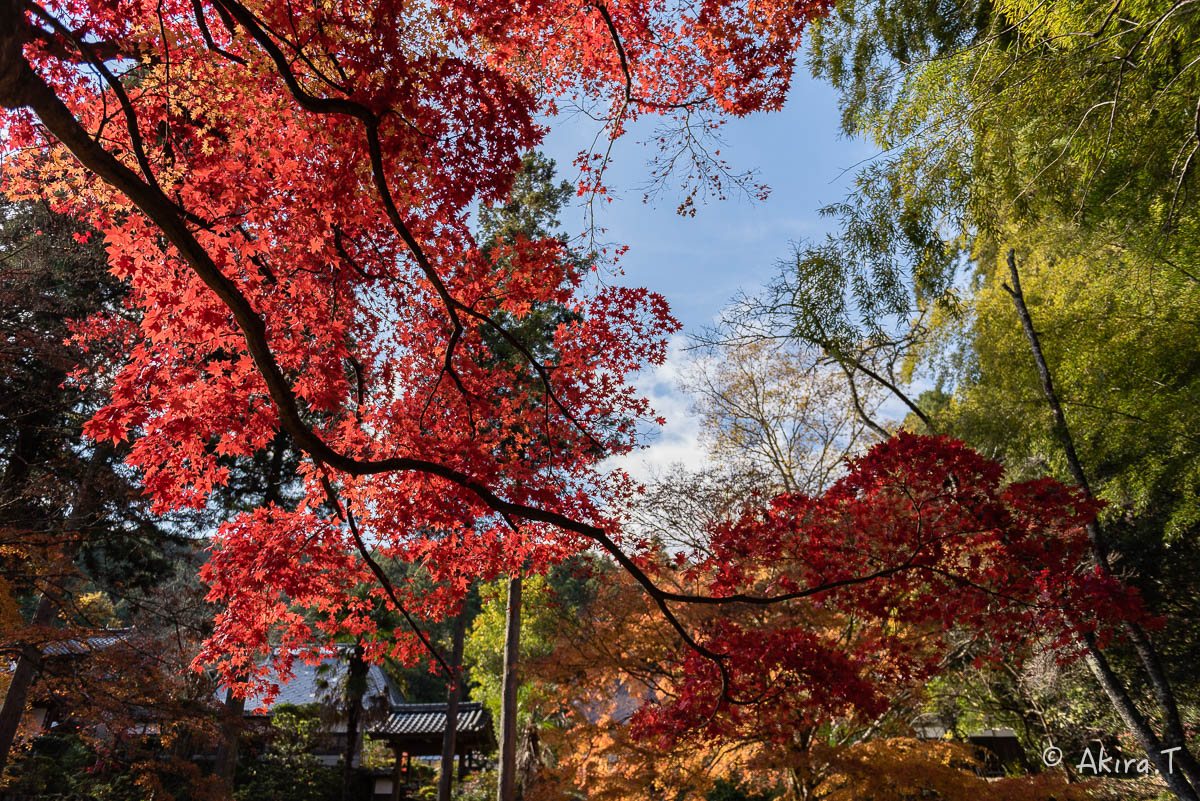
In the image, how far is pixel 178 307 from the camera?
3605 millimetres

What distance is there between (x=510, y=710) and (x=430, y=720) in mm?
7745

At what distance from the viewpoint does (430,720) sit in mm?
15938

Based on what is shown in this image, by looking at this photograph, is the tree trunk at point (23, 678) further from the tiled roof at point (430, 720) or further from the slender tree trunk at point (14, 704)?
the tiled roof at point (430, 720)

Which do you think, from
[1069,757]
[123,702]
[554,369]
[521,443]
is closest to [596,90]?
[554,369]

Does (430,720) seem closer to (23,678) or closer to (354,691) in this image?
(354,691)

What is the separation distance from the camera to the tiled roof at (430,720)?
1498cm

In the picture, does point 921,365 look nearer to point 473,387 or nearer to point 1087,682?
point 1087,682

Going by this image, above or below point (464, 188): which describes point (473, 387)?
below

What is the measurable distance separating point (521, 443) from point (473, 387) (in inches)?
21.7

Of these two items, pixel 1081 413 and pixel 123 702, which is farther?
pixel 1081 413

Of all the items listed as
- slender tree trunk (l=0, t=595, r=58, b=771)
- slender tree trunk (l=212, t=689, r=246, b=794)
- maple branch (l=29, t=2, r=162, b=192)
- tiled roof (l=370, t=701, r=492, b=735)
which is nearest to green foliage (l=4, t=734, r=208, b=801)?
slender tree trunk (l=212, t=689, r=246, b=794)

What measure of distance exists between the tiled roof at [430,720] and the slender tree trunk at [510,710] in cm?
588

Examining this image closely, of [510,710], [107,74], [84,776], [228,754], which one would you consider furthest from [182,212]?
[84,776]

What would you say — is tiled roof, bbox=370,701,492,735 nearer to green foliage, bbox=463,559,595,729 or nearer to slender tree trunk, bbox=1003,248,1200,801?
green foliage, bbox=463,559,595,729
